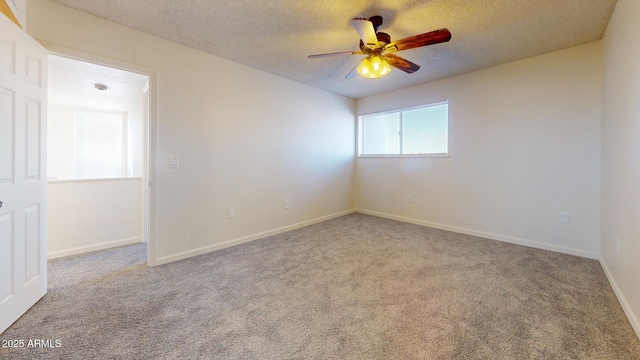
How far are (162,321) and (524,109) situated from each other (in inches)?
174

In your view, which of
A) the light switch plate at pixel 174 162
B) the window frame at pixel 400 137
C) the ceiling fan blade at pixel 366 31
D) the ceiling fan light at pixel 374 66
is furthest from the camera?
the window frame at pixel 400 137

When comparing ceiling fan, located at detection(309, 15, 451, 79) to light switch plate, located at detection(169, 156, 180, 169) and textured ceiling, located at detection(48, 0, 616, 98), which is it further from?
light switch plate, located at detection(169, 156, 180, 169)

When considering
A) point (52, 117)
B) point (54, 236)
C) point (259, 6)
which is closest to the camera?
point (259, 6)

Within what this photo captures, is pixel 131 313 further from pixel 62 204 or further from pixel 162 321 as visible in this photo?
pixel 62 204

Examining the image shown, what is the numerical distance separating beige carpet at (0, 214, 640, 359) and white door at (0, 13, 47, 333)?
209 millimetres

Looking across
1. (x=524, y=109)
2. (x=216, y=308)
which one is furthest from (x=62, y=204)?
(x=524, y=109)

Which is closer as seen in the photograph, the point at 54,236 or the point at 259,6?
the point at 259,6

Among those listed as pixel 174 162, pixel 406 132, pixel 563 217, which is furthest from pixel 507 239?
pixel 174 162

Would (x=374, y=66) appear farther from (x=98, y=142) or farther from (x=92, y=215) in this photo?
(x=98, y=142)

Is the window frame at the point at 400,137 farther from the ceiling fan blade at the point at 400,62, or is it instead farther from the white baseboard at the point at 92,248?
the white baseboard at the point at 92,248

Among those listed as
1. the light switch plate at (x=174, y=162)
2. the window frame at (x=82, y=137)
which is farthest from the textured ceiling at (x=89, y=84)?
the light switch plate at (x=174, y=162)

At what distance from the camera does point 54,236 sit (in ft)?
9.42

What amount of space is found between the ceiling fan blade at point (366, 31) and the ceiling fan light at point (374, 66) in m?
Result: 0.14

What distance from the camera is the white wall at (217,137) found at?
2.41m
